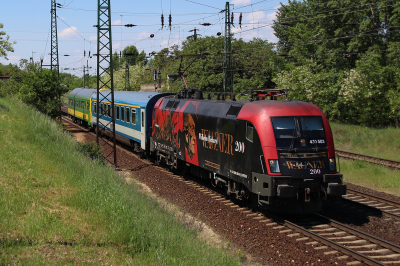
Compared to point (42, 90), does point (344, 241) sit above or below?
below

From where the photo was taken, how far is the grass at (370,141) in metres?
21.7

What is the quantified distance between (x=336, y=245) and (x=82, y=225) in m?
5.41

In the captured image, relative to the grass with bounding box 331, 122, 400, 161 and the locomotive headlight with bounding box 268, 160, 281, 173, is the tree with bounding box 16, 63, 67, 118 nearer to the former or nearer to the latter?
the grass with bounding box 331, 122, 400, 161

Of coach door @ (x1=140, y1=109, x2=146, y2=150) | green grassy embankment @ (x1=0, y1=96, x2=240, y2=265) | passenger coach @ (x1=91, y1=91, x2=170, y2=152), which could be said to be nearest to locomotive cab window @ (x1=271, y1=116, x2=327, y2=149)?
green grassy embankment @ (x1=0, y1=96, x2=240, y2=265)

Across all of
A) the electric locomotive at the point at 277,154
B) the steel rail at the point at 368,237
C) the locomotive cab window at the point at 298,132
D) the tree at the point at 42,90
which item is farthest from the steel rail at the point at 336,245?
the tree at the point at 42,90

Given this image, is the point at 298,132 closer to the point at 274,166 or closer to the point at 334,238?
the point at 274,166

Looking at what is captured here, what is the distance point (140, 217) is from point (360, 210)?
272 inches

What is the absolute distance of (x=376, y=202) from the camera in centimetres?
1162

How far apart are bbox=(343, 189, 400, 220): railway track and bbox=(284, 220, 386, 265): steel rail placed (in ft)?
10.2

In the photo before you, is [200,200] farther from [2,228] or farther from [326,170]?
[2,228]

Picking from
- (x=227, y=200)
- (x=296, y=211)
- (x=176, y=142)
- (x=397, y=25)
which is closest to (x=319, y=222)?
(x=296, y=211)

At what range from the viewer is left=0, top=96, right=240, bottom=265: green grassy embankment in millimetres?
5781

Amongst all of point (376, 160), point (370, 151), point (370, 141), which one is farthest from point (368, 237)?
point (370, 141)

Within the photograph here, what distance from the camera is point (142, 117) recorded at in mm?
18578
